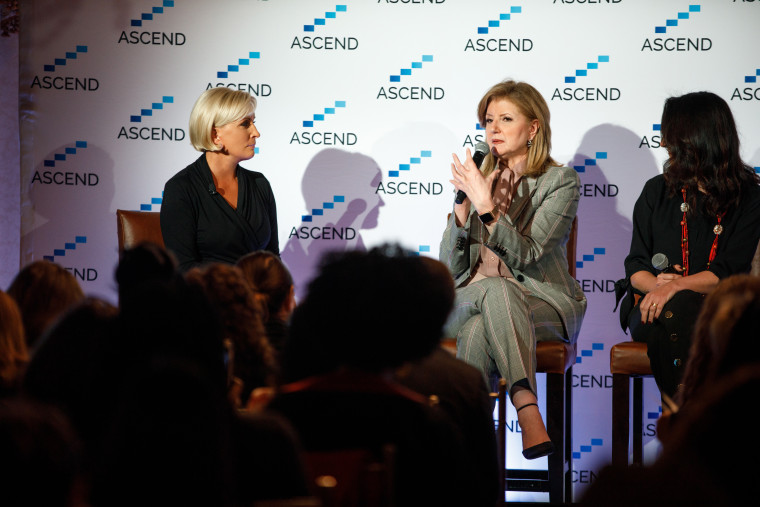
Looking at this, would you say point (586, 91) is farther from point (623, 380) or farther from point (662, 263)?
point (623, 380)

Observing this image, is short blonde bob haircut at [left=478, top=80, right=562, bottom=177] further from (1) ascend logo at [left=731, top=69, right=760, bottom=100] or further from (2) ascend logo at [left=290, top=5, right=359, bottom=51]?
(1) ascend logo at [left=731, top=69, right=760, bottom=100]

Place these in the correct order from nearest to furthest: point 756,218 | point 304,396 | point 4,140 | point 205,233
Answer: point 304,396, point 756,218, point 205,233, point 4,140

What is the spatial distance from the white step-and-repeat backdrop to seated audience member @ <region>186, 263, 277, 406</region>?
94.3 inches

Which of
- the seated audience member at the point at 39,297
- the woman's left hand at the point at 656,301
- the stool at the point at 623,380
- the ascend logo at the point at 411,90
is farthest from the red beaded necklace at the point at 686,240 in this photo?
the seated audience member at the point at 39,297

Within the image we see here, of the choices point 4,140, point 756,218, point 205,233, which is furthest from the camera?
point 4,140

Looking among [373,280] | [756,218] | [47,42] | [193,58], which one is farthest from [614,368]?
[47,42]

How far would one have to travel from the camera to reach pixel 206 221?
3957 mm

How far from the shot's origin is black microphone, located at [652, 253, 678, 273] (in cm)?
352

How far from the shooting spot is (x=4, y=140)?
15.7 feet

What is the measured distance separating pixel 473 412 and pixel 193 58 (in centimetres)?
317

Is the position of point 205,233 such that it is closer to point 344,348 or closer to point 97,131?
point 97,131

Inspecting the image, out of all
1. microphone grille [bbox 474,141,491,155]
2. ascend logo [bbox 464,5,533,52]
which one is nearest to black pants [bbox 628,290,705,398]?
microphone grille [bbox 474,141,491,155]

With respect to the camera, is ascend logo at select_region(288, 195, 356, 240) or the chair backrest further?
ascend logo at select_region(288, 195, 356, 240)

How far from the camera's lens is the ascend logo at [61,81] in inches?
180
